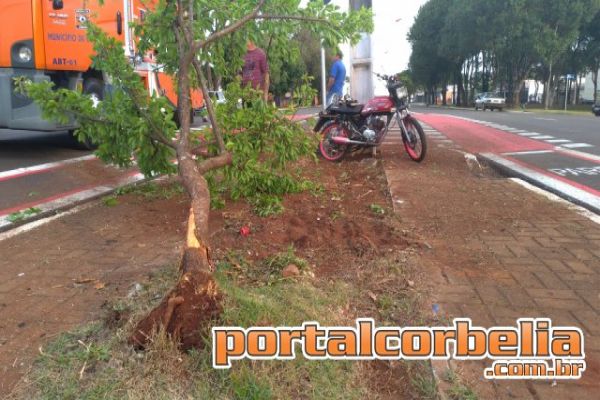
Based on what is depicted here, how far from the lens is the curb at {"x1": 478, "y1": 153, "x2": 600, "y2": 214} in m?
5.70

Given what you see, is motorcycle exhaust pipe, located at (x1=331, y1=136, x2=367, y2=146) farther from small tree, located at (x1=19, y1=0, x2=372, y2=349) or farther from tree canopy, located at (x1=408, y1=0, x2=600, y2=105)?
tree canopy, located at (x1=408, y1=0, x2=600, y2=105)

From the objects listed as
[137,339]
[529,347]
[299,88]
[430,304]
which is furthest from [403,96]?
[137,339]

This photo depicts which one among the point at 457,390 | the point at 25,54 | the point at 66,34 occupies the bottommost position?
the point at 457,390

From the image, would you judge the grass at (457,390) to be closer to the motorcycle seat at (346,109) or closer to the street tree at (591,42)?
the motorcycle seat at (346,109)

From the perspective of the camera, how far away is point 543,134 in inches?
558

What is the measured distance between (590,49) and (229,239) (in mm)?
51908

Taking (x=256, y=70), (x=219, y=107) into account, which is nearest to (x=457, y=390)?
(x=219, y=107)

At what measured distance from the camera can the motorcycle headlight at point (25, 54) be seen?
8.14 m

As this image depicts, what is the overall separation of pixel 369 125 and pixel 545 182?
2.58 meters

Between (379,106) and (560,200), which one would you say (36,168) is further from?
(560,200)

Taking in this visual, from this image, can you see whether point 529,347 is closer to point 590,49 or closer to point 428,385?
point 428,385

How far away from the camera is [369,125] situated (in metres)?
7.96

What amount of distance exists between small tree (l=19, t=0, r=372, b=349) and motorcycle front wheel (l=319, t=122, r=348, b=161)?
2.87 meters

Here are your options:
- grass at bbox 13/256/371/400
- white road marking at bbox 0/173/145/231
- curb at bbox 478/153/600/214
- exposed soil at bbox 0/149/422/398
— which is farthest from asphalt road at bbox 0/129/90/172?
curb at bbox 478/153/600/214
